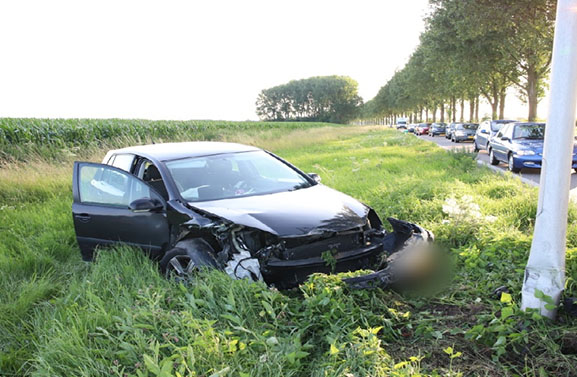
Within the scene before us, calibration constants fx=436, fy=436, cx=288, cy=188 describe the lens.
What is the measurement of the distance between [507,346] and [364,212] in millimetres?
1776

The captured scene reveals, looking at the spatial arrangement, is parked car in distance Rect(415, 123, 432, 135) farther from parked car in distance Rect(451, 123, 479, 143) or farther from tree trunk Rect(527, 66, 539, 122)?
tree trunk Rect(527, 66, 539, 122)

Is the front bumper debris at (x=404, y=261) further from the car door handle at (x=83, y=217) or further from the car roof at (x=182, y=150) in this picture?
the car door handle at (x=83, y=217)

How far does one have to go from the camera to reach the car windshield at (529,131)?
13.1 m

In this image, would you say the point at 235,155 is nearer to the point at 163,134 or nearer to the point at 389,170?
the point at 389,170

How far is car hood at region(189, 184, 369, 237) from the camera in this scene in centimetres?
364

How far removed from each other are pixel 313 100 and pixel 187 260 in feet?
423

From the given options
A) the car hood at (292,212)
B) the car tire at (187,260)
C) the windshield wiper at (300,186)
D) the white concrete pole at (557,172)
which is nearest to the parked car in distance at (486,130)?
the windshield wiper at (300,186)

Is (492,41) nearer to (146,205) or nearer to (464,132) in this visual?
(464,132)

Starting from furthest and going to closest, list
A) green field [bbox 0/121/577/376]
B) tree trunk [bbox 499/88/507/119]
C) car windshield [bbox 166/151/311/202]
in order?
1. tree trunk [bbox 499/88/507/119]
2. car windshield [bbox 166/151/311/202]
3. green field [bbox 0/121/577/376]

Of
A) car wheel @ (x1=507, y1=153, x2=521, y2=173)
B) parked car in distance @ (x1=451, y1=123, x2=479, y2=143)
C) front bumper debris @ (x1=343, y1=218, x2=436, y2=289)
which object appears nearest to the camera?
front bumper debris @ (x1=343, y1=218, x2=436, y2=289)

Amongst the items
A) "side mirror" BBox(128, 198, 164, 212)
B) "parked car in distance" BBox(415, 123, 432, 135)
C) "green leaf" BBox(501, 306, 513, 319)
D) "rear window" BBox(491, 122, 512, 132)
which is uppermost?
"side mirror" BBox(128, 198, 164, 212)

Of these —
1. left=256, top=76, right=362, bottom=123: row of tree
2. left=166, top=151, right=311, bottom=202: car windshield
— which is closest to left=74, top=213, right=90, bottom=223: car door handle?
left=166, top=151, right=311, bottom=202: car windshield

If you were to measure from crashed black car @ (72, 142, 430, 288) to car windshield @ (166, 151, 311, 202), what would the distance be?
0.01 m

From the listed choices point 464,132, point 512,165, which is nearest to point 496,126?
point 512,165
